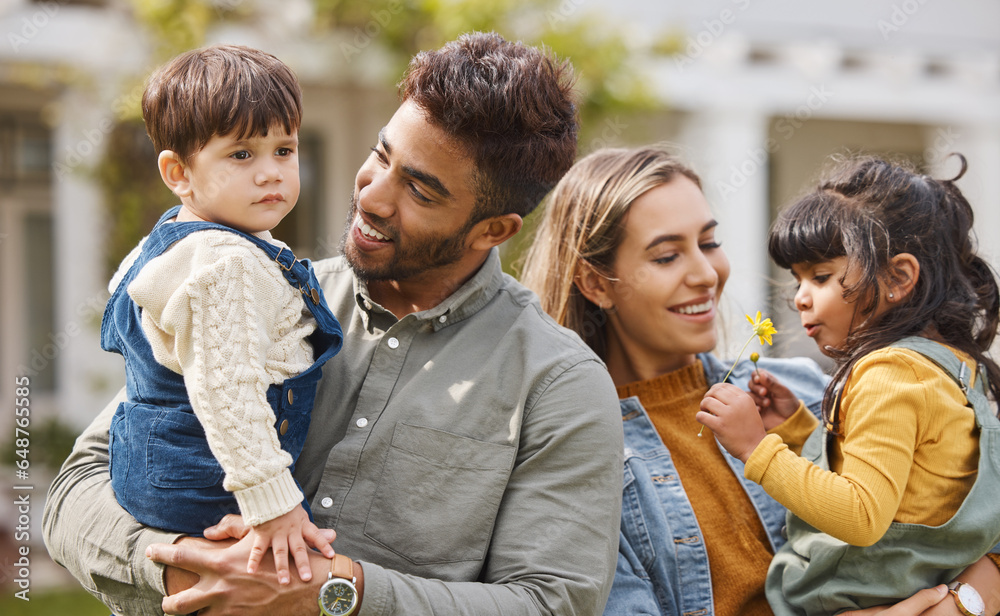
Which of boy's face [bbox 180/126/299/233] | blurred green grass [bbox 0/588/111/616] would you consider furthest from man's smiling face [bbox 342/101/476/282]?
blurred green grass [bbox 0/588/111/616]

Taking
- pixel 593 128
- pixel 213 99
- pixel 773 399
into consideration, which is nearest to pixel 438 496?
pixel 213 99

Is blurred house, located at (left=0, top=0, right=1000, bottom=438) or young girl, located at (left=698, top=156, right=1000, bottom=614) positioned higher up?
blurred house, located at (left=0, top=0, right=1000, bottom=438)

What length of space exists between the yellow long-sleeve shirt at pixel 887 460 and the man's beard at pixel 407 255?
2.74ft

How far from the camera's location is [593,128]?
22.3ft

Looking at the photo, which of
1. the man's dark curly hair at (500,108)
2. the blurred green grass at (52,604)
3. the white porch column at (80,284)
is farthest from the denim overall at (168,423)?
the white porch column at (80,284)

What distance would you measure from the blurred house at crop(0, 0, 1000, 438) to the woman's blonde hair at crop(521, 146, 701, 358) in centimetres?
359

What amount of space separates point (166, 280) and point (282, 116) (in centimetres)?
40

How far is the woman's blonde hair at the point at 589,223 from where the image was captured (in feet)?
8.20

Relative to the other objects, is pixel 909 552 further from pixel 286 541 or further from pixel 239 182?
pixel 239 182

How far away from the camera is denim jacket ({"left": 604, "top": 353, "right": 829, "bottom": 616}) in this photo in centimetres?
218

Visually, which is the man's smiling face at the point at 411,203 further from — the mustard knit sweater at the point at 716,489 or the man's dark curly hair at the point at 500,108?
the mustard knit sweater at the point at 716,489

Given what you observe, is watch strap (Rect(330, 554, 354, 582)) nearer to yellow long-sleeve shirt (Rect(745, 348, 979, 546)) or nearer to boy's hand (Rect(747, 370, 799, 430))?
yellow long-sleeve shirt (Rect(745, 348, 979, 546))

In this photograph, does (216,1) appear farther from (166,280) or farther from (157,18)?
(166,280)

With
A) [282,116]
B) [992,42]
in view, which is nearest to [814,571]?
[282,116]
